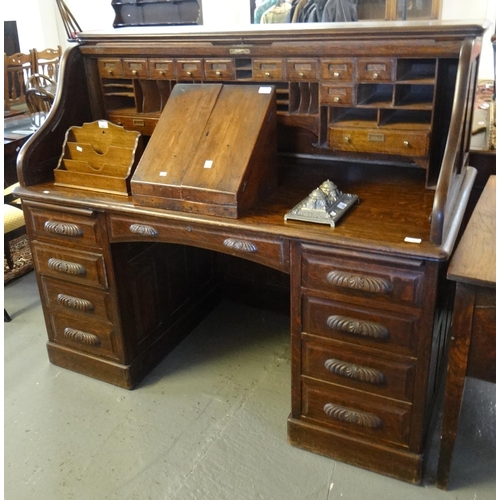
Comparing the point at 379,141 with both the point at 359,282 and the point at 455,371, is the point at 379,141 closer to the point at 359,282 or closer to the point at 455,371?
the point at 359,282

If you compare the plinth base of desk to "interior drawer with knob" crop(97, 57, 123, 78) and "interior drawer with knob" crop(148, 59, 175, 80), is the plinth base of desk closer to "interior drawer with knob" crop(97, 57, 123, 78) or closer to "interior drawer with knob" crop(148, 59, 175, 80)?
"interior drawer with knob" crop(148, 59, 175, 80)

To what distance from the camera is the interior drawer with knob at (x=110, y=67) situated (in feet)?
6.91

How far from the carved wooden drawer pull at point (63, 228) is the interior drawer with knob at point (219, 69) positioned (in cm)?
73

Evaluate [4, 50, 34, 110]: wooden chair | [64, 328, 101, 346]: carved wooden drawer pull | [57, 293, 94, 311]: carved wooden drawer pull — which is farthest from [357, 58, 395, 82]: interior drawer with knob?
[4, 50, 34, 110]: wooden chair

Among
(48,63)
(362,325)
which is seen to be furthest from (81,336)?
(48,63)

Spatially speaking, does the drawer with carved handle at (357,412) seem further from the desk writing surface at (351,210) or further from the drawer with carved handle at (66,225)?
the drawer with carved handle at (66,225)

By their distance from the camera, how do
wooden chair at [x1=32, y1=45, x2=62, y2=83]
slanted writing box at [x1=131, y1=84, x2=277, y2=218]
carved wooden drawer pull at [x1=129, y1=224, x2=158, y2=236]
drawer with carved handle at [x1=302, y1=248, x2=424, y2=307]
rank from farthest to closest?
wooden chair at [x1=32, y1=45, x2=62, y2=83]
carved wooden drawer pull at [x1=129, y1=224, x2=158, y2=236]
slanted writing box at [x1=131, y1=84, x2=277, y2=218]
drawer with carved handle at [x1=302, y1=248, x2=424, y2=307]

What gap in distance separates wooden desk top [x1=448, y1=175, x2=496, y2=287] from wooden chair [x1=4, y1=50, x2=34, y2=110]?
12.7ft

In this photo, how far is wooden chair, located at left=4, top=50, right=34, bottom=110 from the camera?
4.57 metres

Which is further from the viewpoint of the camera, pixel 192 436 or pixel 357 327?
pixel 192 436

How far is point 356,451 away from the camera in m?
1.78

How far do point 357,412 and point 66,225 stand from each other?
123 cm

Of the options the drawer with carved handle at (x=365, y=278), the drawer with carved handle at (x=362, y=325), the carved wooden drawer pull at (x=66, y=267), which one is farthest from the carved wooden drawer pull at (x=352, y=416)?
the carved wooden drawer pull at (x=66, y=267)

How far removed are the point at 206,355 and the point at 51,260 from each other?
0.78 m
